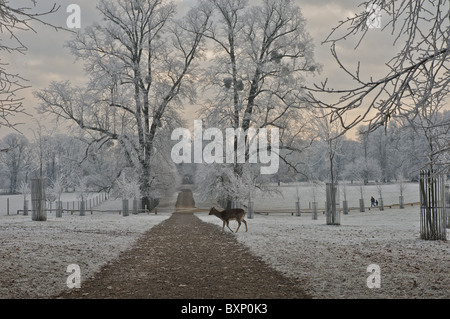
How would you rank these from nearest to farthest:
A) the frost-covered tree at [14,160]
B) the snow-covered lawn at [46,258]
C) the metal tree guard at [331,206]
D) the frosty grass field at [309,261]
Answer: the frosty grass field at [309,261]
the snow-covered lawn at [46,258]
the metal tree guard at [331,206]
the frost-covered tree at [14,160]

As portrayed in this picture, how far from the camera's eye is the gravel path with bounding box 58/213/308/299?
610cm

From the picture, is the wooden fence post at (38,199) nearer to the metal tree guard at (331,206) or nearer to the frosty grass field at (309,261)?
the frosty grass field at (309,261)

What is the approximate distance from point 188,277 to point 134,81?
2497 cm

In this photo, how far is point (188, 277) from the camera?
24.0ft

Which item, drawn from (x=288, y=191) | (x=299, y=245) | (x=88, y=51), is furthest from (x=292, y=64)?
(x=288, y=191)

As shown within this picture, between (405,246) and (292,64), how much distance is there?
1982 cm

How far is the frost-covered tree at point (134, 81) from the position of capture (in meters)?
29.1

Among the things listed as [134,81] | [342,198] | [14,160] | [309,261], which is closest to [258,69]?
[134,81]

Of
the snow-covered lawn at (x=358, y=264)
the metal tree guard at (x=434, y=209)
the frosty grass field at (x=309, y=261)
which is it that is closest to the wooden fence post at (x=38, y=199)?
the frosty grass field at (x=309, y=261)

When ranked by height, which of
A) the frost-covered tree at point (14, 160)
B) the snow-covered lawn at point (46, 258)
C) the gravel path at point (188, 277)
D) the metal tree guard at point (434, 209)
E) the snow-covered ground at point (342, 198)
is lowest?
the snow-covered ground at point (342, 198)

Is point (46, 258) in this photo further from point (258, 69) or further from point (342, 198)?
point (342, 198)

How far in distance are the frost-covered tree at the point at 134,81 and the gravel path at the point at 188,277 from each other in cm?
2095

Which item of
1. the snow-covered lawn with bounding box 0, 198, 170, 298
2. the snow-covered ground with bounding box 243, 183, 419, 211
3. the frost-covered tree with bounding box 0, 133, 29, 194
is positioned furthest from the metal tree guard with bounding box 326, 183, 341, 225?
the frost-covered tree with bounding box 0, 133, 29, 194
